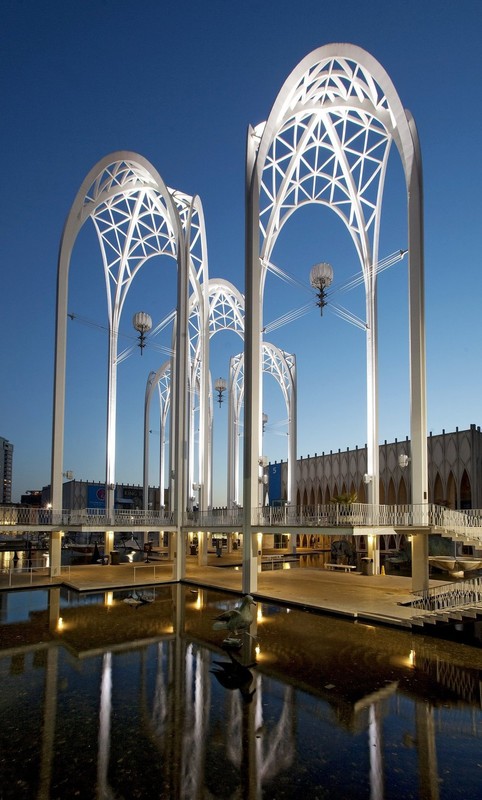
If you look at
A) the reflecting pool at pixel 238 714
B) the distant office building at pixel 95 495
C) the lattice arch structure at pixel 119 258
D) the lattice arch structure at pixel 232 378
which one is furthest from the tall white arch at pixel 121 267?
the distant office building at pixel 95 495

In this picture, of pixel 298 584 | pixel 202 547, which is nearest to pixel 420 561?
pixel 298 584

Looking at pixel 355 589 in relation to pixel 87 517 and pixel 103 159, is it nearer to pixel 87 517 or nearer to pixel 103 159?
pixel 87 517

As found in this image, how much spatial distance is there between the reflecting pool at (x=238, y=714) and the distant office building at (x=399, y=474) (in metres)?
26.0

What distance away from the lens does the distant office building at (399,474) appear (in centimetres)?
4866

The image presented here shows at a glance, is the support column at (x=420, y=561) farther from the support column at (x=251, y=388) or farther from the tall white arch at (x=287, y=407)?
the tall white arch at (x=287, y=407)

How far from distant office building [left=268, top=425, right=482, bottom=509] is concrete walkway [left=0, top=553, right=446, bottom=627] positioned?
1299cm

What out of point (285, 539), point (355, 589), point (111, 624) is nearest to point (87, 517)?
point (111, 624)

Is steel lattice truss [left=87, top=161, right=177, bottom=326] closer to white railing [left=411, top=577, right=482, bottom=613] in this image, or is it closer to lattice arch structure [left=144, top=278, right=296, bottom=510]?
lattice arch structure [left=144, top=278, right=296, bottom=510]

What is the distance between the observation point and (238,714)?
10.4m

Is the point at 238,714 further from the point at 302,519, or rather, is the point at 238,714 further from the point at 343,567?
the point at 343,567

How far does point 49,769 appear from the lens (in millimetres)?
8297

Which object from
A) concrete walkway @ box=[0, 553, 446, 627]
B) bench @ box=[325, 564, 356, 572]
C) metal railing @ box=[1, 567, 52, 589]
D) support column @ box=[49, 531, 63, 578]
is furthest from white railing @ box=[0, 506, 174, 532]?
bench @ box=[325, 564, 356, 572]

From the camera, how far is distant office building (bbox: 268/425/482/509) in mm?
48656

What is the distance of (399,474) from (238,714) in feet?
159
